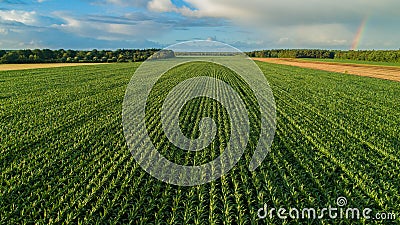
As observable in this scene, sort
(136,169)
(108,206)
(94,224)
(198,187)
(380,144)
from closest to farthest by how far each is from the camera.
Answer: (94,224) < (108,206) < (198,187) < (136,169) < (380,144)

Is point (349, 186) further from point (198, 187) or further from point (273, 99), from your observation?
point (273, 99)

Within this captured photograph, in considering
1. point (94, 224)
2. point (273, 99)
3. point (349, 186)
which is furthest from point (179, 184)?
point (273, 99)

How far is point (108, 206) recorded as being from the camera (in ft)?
17.4

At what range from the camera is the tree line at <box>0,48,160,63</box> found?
6162 centimetres

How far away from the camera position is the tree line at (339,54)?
75731mm

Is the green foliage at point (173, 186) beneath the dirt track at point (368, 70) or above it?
above

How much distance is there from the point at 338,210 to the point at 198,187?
2801 mm
